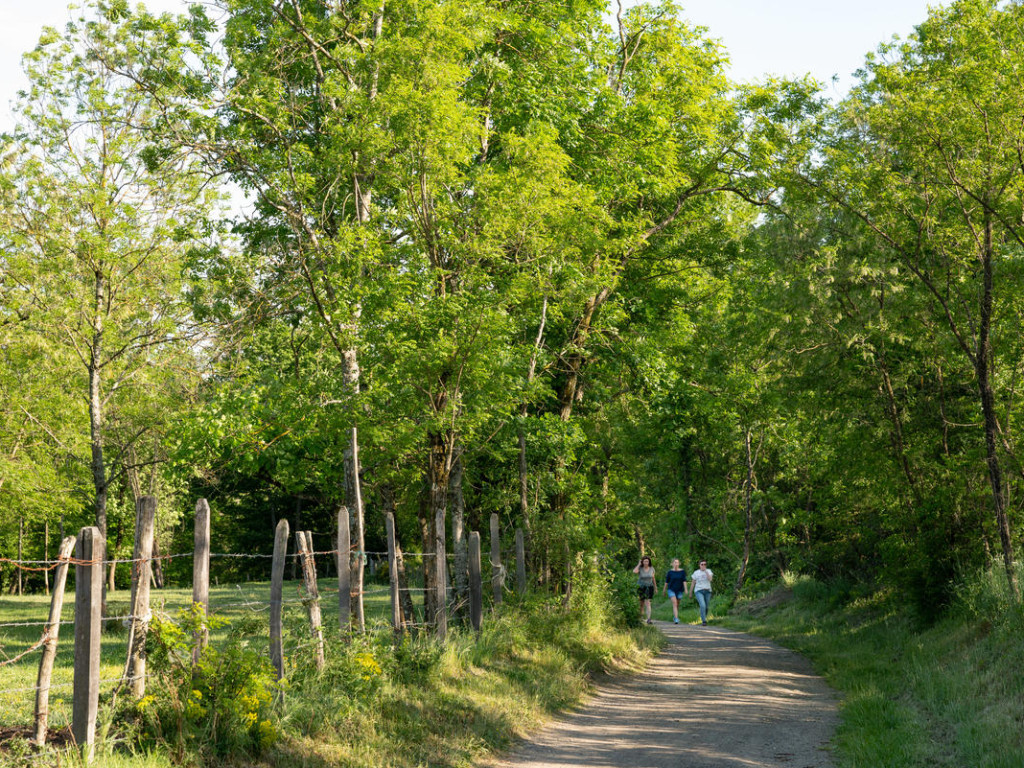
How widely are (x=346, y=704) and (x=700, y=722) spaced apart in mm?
4562

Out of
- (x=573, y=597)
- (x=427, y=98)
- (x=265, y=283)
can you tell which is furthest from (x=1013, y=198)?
(x=265, y=283)

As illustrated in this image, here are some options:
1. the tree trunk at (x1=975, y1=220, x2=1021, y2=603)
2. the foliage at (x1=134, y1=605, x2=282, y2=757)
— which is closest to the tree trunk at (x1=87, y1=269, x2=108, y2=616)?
the foliage at (x1=134, y1=605, x2=282, y2=757)

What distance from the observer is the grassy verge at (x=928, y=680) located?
895cm

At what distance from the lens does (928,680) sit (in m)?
12.3

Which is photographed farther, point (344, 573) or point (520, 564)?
point (520, 564)

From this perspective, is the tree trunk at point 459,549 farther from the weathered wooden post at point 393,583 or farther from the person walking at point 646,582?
the person walking at point 646,582

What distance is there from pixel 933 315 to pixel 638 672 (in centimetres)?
814

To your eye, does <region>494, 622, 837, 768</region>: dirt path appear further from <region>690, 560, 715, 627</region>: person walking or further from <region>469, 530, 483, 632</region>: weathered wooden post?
Result: <region>690, 560, 715, 627</region>: person walking

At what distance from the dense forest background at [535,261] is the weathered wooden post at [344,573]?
1282 millimetres

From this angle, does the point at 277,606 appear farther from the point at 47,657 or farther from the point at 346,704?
the point at 47,657

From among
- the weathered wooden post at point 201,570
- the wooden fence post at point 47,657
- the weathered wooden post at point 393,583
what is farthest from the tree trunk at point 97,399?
the wooden fence post at point 47,657

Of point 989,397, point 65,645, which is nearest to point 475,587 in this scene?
point 989,397

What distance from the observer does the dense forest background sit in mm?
14039

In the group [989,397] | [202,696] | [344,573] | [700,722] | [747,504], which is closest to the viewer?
[202,696]
